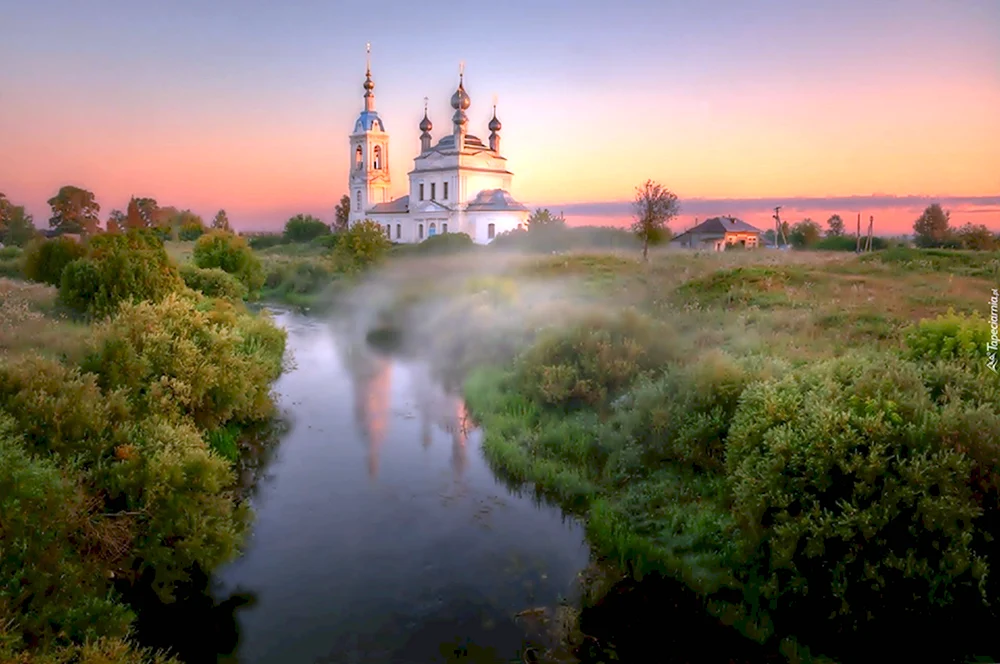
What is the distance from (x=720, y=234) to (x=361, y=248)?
122ft

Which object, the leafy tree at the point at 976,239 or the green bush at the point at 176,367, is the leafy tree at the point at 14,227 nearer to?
the green bush at the point at 176,367

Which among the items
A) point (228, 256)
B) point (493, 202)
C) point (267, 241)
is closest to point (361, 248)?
point (228, 256)

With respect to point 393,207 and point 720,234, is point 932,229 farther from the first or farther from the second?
point 393,207

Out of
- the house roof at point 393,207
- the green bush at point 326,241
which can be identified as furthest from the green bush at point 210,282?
the house roof at point 393,207

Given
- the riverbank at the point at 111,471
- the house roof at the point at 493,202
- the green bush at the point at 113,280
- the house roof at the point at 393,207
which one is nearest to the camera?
the riverbank at the point at 111,471

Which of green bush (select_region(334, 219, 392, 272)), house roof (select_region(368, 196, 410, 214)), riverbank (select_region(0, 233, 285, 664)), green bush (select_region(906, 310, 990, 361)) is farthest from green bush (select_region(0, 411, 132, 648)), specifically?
house roof (select_region(368, 196, 410, 214))

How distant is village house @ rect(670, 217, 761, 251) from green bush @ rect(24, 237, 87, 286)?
48312 mm

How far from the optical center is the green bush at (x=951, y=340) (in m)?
9.30

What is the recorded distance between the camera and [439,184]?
6725 cm

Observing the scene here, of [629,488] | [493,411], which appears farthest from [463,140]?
[629,488]

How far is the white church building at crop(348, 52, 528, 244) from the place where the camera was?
210 ft

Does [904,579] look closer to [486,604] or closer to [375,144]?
Result: [486,604]

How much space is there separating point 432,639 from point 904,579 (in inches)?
199

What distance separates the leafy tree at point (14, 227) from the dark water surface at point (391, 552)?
27.2m
